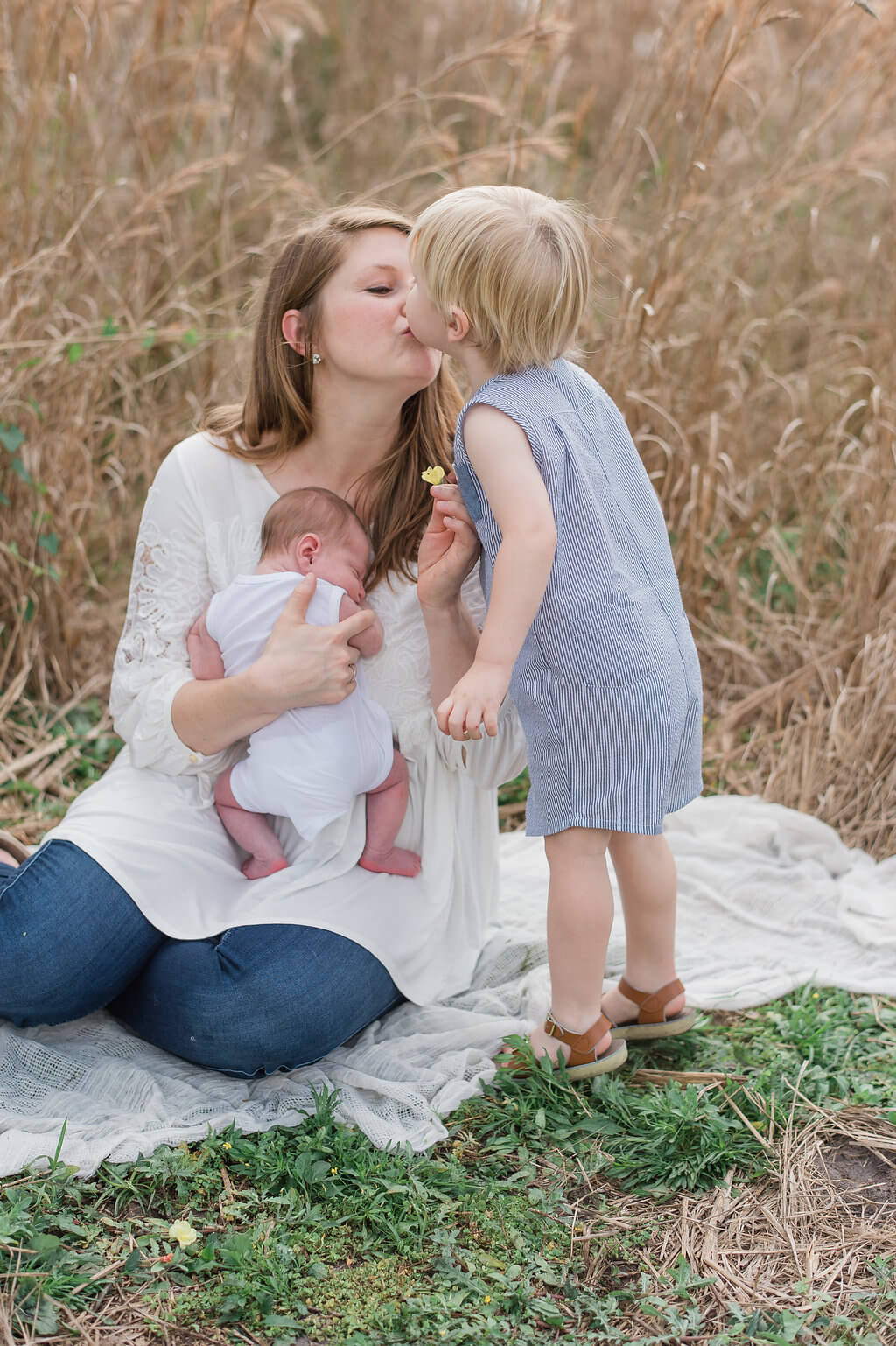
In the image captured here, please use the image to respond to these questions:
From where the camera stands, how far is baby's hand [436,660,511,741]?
1619 millimetres

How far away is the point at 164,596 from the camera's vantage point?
2076mm

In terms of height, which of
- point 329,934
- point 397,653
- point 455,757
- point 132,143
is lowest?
point 329,934

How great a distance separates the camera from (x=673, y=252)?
9.78 feet

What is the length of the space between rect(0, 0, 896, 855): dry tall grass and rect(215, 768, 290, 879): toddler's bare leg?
1.08 m

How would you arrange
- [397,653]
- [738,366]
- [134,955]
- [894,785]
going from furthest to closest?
1. [738,366]
2. [894,785]
3. [397,653]
4. [134,955]

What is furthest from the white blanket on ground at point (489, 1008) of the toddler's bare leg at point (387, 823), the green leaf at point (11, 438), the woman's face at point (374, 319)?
the green leaf at point (11, 438)

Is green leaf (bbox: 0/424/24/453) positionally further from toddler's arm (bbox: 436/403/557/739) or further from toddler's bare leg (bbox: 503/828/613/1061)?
toddler's bare leg (bbox: 503/828/613/1061)

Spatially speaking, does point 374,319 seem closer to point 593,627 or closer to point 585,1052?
point 593,627

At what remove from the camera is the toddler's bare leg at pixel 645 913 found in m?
1.92

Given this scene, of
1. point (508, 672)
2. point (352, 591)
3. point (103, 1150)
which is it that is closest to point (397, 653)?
point (352, 591)

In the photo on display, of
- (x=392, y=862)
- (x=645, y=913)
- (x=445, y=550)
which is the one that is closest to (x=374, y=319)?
(x=445, y=550)

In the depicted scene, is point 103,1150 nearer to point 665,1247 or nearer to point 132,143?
point 665,1247

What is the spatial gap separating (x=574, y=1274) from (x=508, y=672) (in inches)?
30.8

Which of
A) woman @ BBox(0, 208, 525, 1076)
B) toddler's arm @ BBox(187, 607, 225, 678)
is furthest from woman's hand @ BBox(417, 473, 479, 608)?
toddler's arm @ BBox(187, 607, 225, 678)
